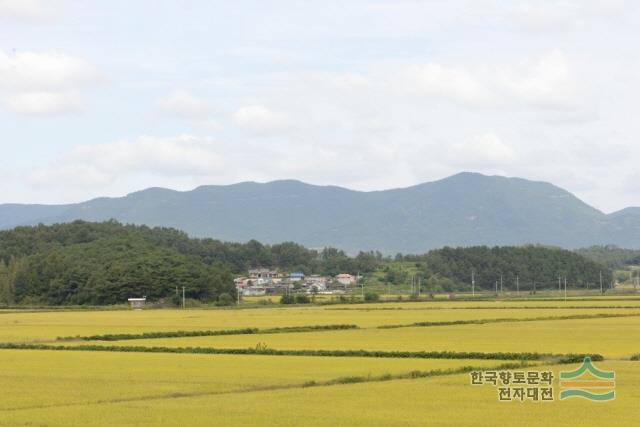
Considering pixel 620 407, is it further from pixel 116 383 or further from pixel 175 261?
pixel 175 261

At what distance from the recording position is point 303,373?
36.0m

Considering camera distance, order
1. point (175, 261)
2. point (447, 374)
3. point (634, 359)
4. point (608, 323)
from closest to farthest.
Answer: point (447, 374), point (634, 359), point (608, 323), point (175, 261)

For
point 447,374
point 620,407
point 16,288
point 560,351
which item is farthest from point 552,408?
point 16,288

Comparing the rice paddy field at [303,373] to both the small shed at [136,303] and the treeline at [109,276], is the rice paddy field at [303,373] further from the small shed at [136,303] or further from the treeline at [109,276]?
the treeline at [109,276]

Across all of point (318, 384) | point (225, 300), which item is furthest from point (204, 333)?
point (225, 300)

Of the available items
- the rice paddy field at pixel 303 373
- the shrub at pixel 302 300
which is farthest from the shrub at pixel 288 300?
the rice paddy field at pixel 303 373

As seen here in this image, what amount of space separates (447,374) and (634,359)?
786cm

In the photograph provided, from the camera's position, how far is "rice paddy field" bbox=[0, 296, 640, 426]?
26.0 meters

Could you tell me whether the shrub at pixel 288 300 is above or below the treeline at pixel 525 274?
below

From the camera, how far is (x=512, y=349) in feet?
145

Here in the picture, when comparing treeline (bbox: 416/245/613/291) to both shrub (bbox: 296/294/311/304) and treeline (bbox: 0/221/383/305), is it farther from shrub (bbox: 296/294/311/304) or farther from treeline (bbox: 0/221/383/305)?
shrub (bbox: 296/294/311/304)

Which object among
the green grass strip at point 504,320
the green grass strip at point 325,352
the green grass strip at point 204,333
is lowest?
the green grass strip at point 325,352

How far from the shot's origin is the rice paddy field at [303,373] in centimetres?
2595

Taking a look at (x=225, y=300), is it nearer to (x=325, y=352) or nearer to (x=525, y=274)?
(x=525, y=274)
